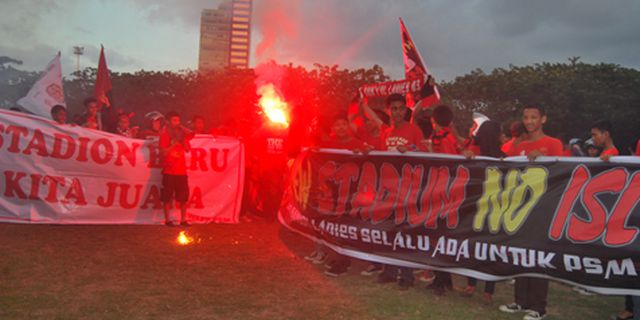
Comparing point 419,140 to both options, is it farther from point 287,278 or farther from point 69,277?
point 69,277

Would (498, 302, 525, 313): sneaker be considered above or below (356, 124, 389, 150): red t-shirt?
below

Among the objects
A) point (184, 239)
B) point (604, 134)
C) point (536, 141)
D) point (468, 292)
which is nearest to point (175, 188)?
point (184, 239)

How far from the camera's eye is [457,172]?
4.97 metres

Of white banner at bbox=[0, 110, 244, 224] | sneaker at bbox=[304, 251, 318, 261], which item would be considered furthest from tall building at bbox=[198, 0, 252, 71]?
sneaker at bbox=[304, 251, 318, 261]

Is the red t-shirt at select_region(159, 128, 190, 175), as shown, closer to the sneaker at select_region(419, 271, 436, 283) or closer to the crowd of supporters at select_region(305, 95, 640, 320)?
the crowd of supporters at select_region(305, 95, 640, 320)

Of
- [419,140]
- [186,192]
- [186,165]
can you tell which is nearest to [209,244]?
[186,192]

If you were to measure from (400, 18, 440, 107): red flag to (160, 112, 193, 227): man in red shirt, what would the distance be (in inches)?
155

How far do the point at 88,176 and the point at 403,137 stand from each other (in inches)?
209

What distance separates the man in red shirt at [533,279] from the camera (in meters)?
4.38

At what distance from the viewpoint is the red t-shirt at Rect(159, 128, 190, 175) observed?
7832 mm

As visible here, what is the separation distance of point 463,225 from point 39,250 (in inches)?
207

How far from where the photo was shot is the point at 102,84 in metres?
9.34

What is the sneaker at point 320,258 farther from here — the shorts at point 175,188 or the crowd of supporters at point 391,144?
the shorts at point 175,188

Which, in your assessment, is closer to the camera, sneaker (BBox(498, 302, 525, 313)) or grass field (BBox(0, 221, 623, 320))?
grass field (BBox(0, 221, 623, 320))
